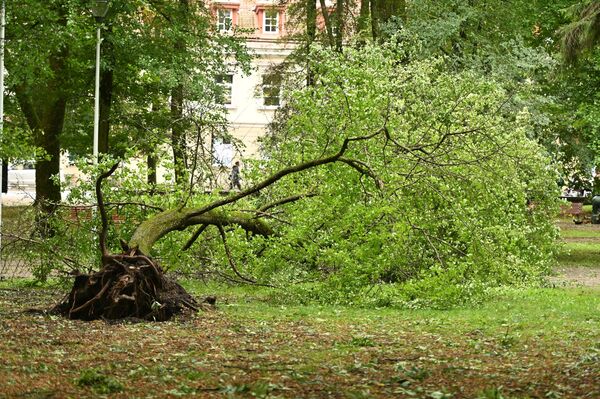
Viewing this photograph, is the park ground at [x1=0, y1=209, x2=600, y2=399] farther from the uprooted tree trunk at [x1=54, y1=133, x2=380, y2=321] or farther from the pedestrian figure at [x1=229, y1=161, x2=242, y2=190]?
the pedestrian figure at [x1=229, y1=161, x2=242, y2=190]

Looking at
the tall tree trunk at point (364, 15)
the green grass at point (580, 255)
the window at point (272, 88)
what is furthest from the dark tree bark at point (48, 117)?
the green grass at point (580, 255)

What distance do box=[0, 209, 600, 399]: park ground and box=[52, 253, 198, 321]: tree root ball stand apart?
0.34 meters

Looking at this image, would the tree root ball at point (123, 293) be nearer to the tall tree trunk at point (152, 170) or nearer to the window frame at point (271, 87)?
the tall tree trunk at point (152, 170)

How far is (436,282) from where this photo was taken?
17.3m

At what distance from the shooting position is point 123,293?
1531 centimetres

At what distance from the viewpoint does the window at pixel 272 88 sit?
43156 millimetres

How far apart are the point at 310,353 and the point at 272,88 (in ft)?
106

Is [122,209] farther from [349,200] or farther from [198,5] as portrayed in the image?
[198,5]

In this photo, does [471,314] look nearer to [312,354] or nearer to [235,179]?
[312,354]

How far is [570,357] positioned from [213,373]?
3.35 m

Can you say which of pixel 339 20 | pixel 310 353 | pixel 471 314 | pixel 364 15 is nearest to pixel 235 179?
pixel 471 314

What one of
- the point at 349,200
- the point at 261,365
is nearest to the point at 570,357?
the point at 261,365

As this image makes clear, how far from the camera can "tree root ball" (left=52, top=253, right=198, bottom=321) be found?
15.3 metres

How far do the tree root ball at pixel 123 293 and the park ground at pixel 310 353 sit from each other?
337mm
